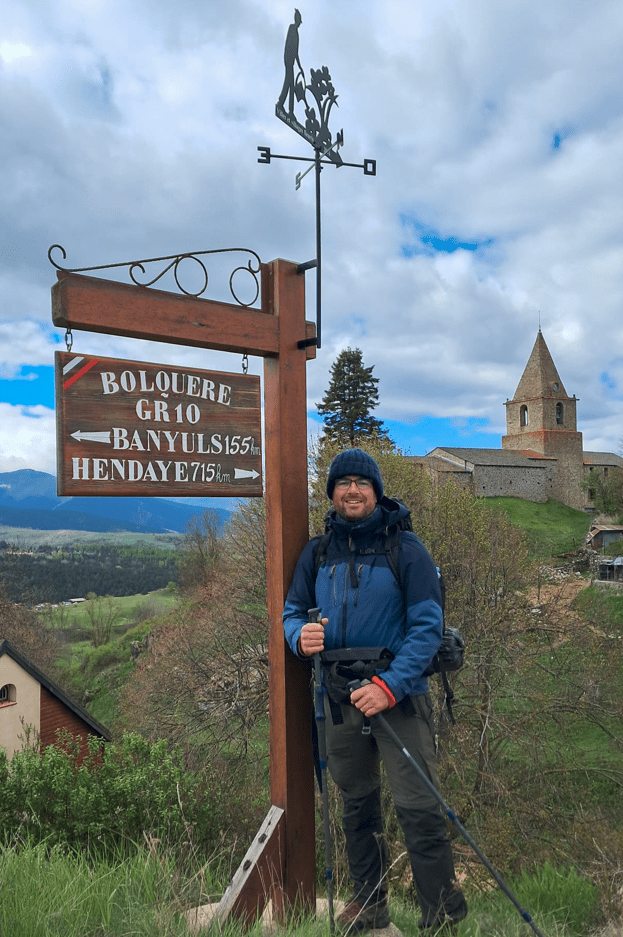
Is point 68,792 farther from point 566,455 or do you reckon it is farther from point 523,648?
point 566,455

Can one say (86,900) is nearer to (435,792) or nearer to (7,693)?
(435,792)

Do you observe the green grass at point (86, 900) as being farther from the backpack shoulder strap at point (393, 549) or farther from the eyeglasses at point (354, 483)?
the eyeglasses at point (354, 483)

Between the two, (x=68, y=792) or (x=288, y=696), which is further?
(x=68, y=792)

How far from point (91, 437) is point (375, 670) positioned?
151 centimetres

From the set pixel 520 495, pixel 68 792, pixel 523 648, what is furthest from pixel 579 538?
pixel 68 792

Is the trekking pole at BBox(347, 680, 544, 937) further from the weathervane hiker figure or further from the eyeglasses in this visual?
the weathervane hiker figure

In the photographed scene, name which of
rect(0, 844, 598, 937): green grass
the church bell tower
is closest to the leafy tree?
the church bell tower

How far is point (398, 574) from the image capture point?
3035 mm

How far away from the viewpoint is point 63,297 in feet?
9.56

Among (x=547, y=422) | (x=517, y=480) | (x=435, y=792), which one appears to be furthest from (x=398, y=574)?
(x=547, y=422)

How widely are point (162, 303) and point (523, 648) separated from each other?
12.7 metres

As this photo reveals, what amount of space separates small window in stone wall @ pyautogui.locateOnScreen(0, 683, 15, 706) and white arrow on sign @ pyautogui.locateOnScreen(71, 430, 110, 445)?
56.0ft

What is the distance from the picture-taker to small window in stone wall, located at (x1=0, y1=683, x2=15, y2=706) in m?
17.7

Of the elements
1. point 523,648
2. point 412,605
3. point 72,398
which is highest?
point 72,398
